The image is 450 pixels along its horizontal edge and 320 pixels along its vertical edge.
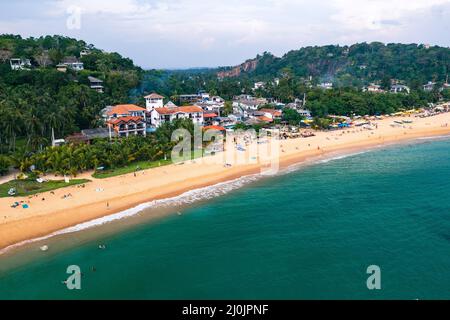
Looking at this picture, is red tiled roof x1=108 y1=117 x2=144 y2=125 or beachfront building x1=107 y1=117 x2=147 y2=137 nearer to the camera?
red tiled roof x1=108 y1=117 x2=144 y2=125

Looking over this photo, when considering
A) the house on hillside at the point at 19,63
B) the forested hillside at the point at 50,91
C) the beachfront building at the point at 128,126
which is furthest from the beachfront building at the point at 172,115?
the house on hillside at the point at 19,63

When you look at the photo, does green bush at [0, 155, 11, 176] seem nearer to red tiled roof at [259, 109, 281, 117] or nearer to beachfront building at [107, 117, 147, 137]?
beachfront building at [107, 117, 147, 137]

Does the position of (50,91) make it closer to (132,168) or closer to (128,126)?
(128,126)

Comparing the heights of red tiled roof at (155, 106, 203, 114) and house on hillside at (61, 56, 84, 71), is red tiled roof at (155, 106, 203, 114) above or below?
below

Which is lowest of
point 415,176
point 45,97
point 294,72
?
point 415,176

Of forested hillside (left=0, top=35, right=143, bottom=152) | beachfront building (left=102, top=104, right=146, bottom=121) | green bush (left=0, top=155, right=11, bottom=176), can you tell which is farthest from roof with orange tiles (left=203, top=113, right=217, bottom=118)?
green bush (left=0, top=155, right=11, bottom=176)
